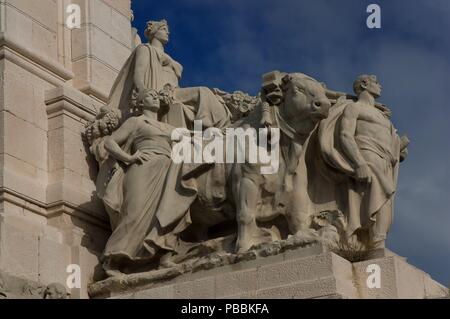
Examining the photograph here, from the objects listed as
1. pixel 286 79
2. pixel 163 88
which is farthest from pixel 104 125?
pixel 286 79

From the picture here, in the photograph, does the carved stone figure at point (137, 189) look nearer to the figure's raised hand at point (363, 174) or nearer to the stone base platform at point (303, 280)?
the stone base platform at point (303, 280)

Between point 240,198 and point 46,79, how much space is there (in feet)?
11.2

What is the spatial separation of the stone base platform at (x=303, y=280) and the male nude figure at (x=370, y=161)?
39 centimetres

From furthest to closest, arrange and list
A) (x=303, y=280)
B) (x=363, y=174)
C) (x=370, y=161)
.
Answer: (x=370, y=161) → (x=363, y=174) → (x=303, y=280)

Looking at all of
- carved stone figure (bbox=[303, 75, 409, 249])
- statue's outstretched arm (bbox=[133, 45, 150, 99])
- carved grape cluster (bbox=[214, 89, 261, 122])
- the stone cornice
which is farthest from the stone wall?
carved stone figure (bbox=[303, 75, 409, 249])

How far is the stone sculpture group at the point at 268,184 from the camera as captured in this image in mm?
14578

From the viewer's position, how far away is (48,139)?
16.5 meters

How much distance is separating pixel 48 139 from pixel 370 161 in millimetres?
4098

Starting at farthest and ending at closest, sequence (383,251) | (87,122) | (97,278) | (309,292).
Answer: (87,122)
(97,278)
(383,251)
(309,292)

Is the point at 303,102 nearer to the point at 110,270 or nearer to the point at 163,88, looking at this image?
the point at 163,88

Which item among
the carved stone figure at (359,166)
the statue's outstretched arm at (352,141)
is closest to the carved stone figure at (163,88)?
the carved stone figure at (359,166)

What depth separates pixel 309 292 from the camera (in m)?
13.4
